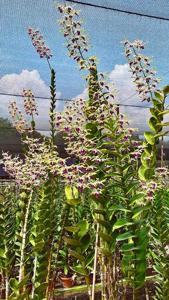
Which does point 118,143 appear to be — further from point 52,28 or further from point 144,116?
point 144,116

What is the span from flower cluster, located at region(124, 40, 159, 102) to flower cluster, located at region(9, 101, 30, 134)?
68 cm

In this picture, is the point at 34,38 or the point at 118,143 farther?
the point at 34,38

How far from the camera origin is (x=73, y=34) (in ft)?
4.75

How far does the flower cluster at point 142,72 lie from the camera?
1.43m

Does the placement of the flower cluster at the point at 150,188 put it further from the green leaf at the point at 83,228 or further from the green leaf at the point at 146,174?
the green leaf at the point at 83,228

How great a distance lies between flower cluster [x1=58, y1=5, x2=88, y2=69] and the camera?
1.42 metres

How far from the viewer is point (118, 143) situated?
4.42 ft

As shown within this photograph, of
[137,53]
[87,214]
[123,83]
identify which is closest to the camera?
[137,53]

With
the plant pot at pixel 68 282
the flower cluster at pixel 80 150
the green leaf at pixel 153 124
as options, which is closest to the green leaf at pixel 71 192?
the flower cluster at pixel 80 150

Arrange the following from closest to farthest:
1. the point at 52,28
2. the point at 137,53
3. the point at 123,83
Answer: the point at 137,53
the point at 52,28
the point at 123,83

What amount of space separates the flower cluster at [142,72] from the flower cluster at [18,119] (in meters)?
0.68

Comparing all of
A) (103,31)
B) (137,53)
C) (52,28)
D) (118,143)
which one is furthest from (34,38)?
(103,31)

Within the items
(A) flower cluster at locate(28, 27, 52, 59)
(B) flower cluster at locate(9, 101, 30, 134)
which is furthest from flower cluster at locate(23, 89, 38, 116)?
(A) flower cluster at locate(28, 27, 52, 59)

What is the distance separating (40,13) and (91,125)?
3.69 m
